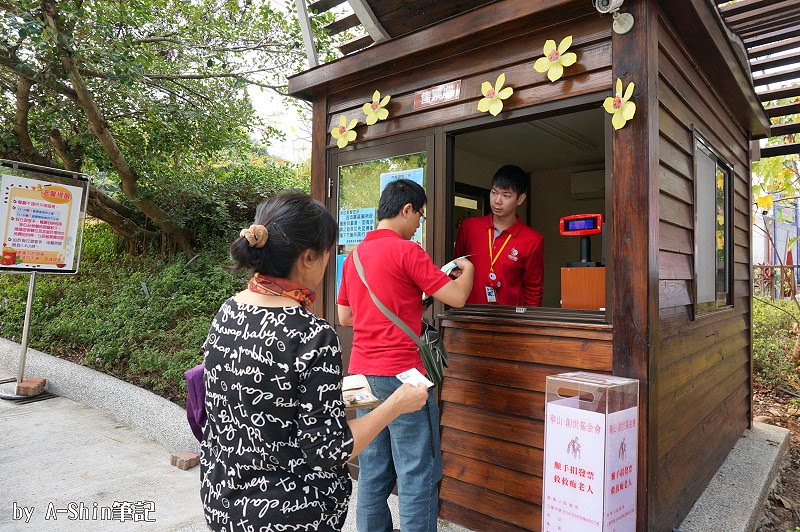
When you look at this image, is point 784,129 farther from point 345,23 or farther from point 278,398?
point 278,398

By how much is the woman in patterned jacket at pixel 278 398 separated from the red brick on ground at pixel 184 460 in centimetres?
287

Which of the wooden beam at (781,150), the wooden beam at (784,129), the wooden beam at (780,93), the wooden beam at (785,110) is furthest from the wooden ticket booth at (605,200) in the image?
the wooden beam at (781,150)

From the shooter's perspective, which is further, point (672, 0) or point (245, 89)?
point (245, 89)

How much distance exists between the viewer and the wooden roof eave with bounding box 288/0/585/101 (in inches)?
107

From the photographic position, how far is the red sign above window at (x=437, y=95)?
312cm

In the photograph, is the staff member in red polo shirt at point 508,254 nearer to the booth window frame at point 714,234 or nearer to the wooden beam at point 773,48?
the booth window frame at point 714,234

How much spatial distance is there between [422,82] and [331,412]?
8.26ft

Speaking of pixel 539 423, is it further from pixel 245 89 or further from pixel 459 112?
pixel 245 89

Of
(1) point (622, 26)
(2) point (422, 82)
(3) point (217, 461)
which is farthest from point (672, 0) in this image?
(3) point (217, 461)

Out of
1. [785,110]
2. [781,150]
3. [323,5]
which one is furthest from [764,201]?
[323,5]

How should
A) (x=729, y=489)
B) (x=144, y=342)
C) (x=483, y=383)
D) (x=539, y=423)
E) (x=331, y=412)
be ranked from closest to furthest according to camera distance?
(x=331, y=412)
(x=539, y=423)
(x=483, y=383)
(x=729, y=489)
(x=144, y=342)

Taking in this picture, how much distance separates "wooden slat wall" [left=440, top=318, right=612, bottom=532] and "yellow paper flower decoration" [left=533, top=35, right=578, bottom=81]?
1289mm

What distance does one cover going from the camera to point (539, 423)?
2.71 m
